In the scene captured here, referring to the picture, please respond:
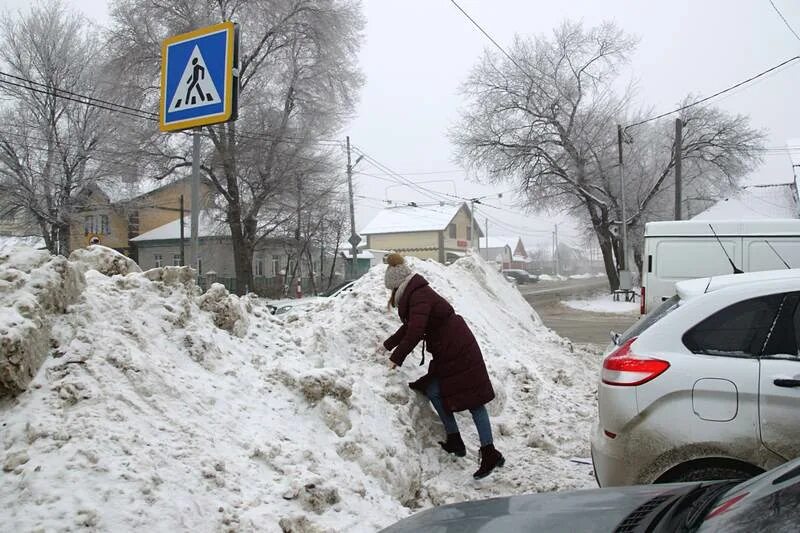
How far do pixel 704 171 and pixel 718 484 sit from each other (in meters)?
34.3

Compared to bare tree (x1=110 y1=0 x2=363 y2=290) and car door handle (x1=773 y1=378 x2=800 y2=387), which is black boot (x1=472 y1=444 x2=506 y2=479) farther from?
bare tree (x1=110 y1=0 x2=363 y2=290)

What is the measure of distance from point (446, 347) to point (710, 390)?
77.5 inches

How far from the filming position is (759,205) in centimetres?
2950

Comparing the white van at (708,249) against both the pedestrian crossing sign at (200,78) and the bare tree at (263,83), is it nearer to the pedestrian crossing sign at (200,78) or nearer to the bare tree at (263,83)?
the pedestrian crossing sign at (200,78)

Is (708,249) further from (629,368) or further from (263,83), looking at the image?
(263,83)

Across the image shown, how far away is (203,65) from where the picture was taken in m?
4.70

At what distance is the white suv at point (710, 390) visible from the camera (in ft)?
9.54

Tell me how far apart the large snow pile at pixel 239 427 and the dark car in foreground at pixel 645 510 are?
1.14 meters

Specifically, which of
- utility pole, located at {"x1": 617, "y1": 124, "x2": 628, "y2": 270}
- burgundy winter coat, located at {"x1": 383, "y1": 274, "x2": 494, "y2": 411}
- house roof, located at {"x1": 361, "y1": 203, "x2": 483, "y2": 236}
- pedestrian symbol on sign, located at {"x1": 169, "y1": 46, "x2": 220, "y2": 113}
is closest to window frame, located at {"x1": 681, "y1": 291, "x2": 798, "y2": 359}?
burgundy winter coat, located at {"x1": 383, "y1": 274, "x2": 494, "y2": 411}

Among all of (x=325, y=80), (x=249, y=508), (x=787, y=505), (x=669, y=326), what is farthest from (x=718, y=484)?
(x=325, y=80)

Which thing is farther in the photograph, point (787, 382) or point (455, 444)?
point (455, 444)

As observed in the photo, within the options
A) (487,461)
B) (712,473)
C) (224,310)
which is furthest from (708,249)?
(224,310)

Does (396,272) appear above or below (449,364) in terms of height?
above

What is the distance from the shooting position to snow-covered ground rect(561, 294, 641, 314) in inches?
948
